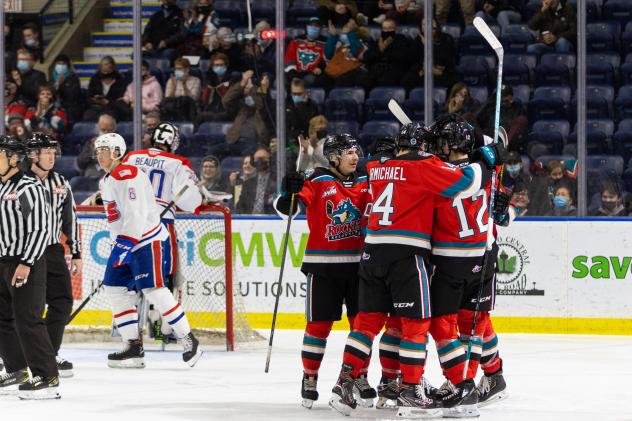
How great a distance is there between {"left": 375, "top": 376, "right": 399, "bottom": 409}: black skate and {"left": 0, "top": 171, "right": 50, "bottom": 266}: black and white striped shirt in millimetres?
1635

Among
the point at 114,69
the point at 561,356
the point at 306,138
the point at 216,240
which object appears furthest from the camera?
the point at 114,69

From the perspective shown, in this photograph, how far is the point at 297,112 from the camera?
999 cm

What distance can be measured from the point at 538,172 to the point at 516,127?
376 mm

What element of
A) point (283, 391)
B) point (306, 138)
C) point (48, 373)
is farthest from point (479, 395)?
point (306, 138)

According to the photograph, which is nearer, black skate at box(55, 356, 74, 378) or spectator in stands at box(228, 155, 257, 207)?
black skate at box(55, 356, 74, 378)

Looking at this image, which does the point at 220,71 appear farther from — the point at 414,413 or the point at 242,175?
the point at 414,413

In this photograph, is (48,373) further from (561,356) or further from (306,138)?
(306,138)

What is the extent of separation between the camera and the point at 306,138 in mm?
9938

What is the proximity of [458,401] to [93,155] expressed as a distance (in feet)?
18.2


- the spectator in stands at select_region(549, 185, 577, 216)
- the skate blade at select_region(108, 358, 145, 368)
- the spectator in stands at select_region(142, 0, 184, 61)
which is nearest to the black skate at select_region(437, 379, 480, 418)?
the skate blade at select_region(108, 358, 145, 368)

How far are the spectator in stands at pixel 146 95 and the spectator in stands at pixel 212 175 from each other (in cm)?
60

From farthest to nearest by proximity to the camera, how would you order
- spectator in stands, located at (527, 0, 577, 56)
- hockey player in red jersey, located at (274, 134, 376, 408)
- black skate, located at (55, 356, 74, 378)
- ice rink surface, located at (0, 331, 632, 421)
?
spectator in stands, located at (527, 0, 577, 56)
black skate, located at (55, 356, 74, 378)
hockey player in red jersey, located at (274, 134, 376, 408)
ice rink surface, located at (0, 331, 632, 421)

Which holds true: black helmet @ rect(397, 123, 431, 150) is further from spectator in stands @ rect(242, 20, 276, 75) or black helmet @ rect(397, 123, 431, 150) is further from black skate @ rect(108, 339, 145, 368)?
spectator in stands @ rect(242, 20, 276, 75)

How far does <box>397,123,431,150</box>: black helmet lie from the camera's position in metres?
5.73
